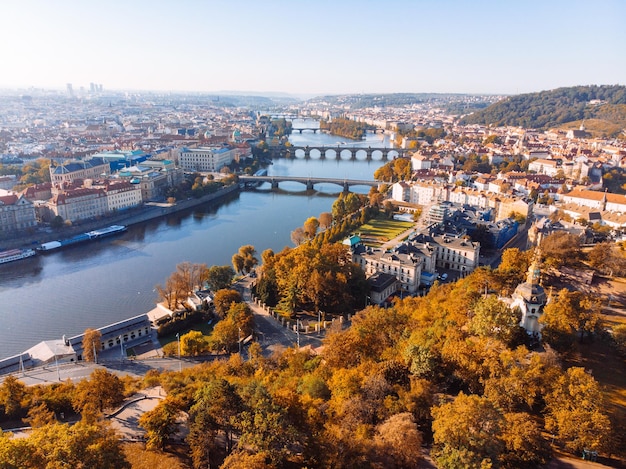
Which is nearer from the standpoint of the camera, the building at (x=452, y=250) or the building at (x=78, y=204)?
the building at (x=452, y=250)

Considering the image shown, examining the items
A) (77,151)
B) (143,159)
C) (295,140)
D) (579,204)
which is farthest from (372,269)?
(295,140)

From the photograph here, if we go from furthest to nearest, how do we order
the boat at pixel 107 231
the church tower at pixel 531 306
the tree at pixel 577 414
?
the boat at pixel 107 231, the church tower at pixel 531 306, the tree at pixel 577 414

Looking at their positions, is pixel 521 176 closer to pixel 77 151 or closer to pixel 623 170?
pixel 623 170

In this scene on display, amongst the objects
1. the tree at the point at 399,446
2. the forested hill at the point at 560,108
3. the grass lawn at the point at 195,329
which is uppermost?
the forested hill at the point at 560,108

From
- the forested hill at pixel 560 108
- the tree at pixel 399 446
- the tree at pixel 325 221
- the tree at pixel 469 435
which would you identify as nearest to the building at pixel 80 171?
the tree at pixel 325 221

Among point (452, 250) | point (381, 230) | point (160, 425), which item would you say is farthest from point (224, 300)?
point (381, 230)

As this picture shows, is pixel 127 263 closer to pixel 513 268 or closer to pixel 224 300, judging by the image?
pixel 224 300

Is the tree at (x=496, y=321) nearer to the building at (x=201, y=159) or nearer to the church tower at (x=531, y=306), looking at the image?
the church tower at (x=531, y=306)
